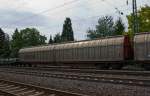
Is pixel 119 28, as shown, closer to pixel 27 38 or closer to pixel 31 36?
pixel 31 36

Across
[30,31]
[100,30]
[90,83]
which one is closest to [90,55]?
[90,83]

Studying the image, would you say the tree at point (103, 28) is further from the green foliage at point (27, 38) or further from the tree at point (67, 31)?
the green foliage at point (27, 38)

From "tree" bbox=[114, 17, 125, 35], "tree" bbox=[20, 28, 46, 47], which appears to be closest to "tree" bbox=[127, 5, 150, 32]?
"tree" bbox=[114, 17, 125, 35]

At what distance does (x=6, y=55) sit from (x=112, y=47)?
164ft

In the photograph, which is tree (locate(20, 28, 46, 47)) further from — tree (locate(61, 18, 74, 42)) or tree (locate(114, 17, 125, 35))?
tree (locate(114, 17, 125, 35))

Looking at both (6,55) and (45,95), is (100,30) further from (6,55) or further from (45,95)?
(45,95)

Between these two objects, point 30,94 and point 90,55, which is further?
point 90,55

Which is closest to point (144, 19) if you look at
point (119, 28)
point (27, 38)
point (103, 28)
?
point (119, 28)

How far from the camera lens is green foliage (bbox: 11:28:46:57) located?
131012 mm

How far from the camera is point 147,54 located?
30453 mm

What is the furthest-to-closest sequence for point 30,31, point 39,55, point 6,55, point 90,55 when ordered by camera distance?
point 30,31 < point 6,55 < point 39,55 < point 90,55

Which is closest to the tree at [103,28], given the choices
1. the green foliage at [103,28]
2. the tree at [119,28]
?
the green foliage at [103,28]

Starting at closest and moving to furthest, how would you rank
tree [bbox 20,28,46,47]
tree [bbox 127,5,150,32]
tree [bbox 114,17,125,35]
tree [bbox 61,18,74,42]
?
tree [bbox 127,5,150,32]
tree [bbox 114,17,125,35]
tree [bbox 61,18,74,42]
tree [bbox 20,28,46,47]

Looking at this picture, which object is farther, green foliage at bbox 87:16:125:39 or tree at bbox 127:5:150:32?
green foliage at bbox 87:16:125:39
